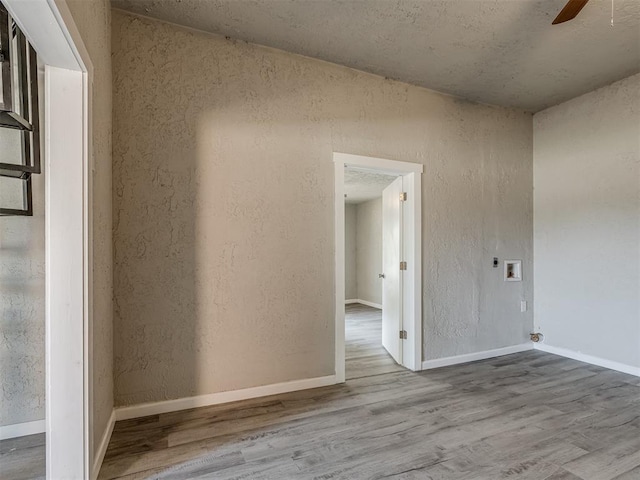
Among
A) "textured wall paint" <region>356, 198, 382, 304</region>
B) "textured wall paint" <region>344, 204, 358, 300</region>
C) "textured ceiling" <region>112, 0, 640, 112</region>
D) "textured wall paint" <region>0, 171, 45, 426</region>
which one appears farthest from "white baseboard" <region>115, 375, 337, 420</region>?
"textured wall paint" <region>344, 204, 358, 300</region>

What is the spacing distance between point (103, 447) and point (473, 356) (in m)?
3.43

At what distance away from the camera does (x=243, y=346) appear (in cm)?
261

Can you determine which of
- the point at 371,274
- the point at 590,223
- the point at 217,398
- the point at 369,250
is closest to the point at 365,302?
the point at 371,274

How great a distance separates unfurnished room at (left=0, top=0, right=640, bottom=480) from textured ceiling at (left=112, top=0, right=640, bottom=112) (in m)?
0.02

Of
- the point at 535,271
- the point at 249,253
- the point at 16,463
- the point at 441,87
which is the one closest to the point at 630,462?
the point at 535,271

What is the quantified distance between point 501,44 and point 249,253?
8.95ft

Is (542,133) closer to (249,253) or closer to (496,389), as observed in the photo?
(496,389)

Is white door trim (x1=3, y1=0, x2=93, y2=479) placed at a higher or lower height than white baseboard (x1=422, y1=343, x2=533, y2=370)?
higher

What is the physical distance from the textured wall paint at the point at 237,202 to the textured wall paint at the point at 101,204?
0.16 m

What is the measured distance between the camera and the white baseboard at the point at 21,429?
2.10 meters

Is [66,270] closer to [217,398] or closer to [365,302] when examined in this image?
[217,398]

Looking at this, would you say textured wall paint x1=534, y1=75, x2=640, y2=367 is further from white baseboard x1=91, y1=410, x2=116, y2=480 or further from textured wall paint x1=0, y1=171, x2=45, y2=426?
textured wall paint x1=0, y1=171, x2=45, y2=426

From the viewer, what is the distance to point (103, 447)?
189 cm

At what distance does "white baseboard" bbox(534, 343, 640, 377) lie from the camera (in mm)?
3161
